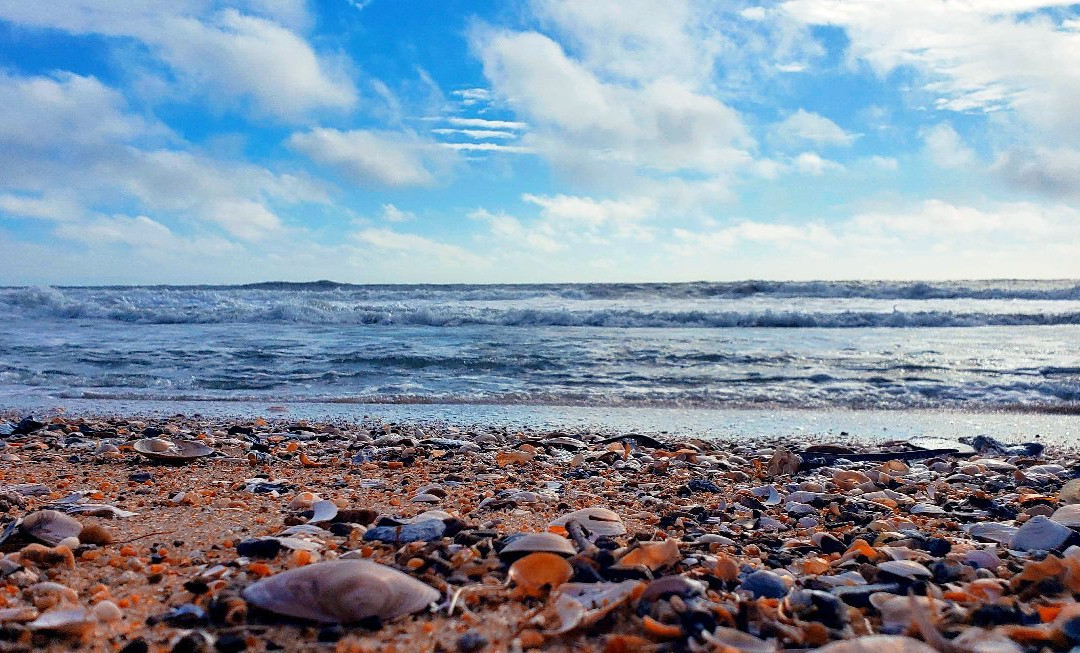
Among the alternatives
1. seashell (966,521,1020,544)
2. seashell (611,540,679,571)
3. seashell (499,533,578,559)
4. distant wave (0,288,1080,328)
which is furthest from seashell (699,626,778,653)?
distant wave (0,288,1080,328)

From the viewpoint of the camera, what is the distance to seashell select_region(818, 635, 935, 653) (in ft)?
4.40

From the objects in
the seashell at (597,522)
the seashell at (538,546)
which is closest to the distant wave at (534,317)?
the seashell at (597,522)

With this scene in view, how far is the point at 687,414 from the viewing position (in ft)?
21.9

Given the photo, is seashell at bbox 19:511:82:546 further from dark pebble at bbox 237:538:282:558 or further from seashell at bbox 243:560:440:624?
seashell at bbox 243:560:440:624

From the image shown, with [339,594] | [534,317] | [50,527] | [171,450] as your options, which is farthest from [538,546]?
[534,317]

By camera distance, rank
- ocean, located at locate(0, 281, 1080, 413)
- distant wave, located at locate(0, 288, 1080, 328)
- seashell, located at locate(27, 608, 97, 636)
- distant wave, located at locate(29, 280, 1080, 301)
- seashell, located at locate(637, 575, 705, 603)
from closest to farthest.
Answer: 1. seashell, located at locate(27, 608, 97, 636)
2. seashell, located at locate(637, 575, 705, 603)
3. ocean, located at locate(0, 281, 1080, 413)
4. distant wave, located at locate(0, 288, 1080, 328)
5. distant wave, located at locate(29, 280, 1080, 301)

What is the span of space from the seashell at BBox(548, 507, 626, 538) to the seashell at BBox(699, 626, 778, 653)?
0.97 meters

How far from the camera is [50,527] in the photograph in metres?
2.31

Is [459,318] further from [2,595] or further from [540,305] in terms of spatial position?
[2,595]

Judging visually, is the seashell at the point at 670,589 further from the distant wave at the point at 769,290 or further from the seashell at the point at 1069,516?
the distant wave at the point at 769,290

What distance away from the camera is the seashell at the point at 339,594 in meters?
1.64

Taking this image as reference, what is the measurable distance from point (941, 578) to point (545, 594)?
3.57 ft

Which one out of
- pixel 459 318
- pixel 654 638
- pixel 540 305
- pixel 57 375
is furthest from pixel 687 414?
pixel 540 305

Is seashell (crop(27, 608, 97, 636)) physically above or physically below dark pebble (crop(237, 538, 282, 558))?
above
